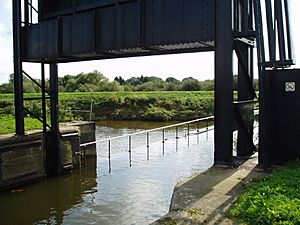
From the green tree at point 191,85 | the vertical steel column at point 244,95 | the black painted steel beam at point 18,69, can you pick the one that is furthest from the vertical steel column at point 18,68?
the green tree at point 191,85

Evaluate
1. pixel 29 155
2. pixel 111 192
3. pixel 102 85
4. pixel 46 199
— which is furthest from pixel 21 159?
pixel 102 85

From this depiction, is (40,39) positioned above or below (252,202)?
above

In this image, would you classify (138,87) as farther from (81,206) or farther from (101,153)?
(81,206)

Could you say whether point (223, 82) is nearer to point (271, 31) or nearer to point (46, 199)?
point (271, 31)

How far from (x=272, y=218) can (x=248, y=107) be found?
5.10m

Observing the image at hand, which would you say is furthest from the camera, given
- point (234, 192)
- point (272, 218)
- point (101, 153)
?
point (101, 153)

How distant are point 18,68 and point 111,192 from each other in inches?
226

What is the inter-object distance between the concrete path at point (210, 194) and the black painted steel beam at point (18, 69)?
8.09m

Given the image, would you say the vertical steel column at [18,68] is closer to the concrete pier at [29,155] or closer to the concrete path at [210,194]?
the concrete pier at [29,155]

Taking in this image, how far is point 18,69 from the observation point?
12914 millimetres

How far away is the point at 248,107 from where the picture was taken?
919 cm

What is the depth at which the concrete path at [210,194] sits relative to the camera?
478 cm

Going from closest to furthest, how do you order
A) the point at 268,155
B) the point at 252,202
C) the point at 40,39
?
1. the point at 252,202
2. the point at 268,155
3. the point at 40,39

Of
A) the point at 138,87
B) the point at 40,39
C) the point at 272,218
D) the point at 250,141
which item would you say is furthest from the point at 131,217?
the point at 138,87
